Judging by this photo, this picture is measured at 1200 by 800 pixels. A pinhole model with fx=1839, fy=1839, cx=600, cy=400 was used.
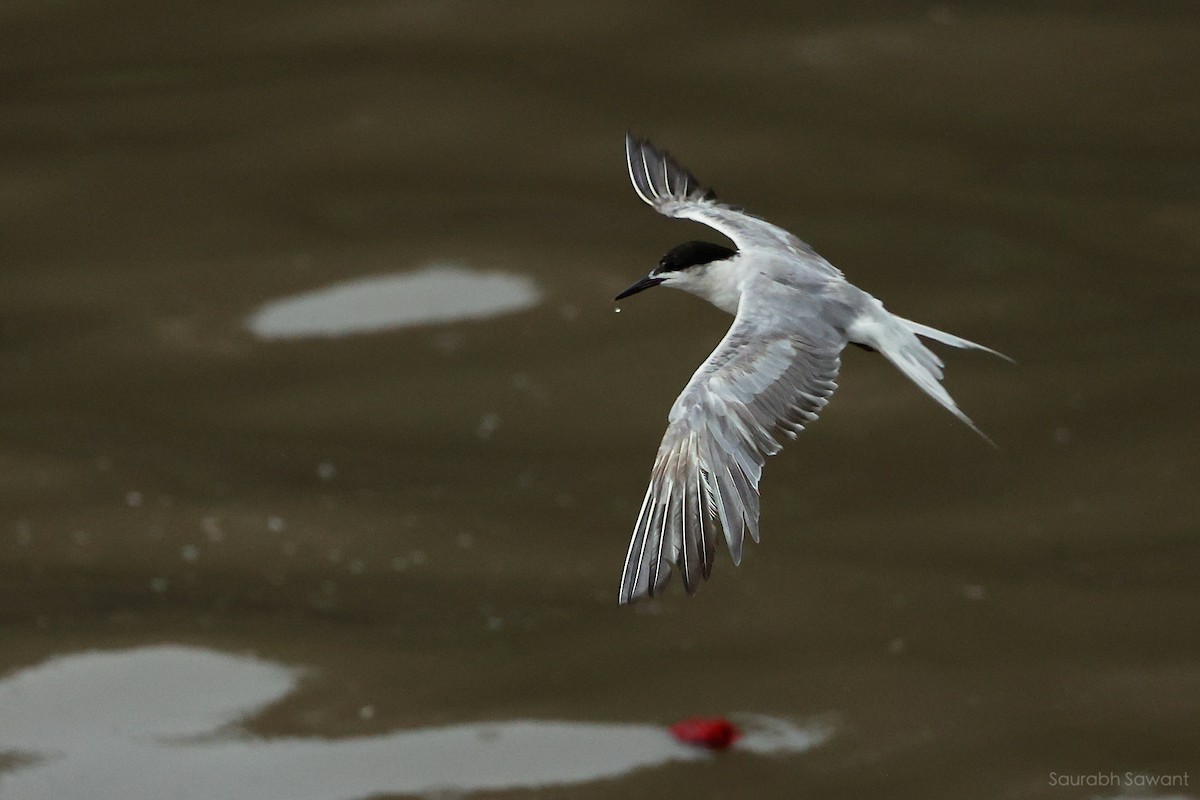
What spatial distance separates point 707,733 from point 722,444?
2895 mm

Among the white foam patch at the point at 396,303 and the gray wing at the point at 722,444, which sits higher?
the white foam patch at the point at 396,303

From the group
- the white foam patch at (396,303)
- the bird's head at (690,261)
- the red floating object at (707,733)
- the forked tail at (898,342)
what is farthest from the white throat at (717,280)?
the white foam patch at (396,303)

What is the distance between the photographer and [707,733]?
682cm

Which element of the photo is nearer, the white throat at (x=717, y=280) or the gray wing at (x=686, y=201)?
the white throat at (x=717, y=280)

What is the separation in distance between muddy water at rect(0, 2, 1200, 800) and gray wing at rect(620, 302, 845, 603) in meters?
2.64

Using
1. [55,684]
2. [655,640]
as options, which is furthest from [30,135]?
[655,640]

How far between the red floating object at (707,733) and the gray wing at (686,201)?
→ 81.5 inches

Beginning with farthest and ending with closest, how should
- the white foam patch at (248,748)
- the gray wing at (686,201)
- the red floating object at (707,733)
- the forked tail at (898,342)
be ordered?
1. the red floating object at (707,733)
2. the white foam patch at (248,748)
3. the gray wing at (686,201)
4. the forked tail at (898,342)

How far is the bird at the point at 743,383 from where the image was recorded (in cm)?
398

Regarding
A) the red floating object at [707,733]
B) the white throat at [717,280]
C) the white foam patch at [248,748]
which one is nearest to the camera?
the white throat at [717,280]

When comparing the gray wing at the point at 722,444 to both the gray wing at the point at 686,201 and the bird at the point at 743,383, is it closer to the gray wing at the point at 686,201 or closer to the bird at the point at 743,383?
the bird at the point at 743,383

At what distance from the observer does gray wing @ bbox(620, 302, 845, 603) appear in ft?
12.9

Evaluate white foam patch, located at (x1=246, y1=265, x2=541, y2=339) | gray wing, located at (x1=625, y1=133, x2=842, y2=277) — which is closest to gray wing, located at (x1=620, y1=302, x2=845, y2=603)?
gray wing, located at (x1=625, y1=133, x2=842, y2=277)

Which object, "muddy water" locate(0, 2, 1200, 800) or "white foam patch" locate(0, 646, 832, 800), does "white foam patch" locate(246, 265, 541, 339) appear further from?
"white foam patch" locate(0, 646, 832, 800)
